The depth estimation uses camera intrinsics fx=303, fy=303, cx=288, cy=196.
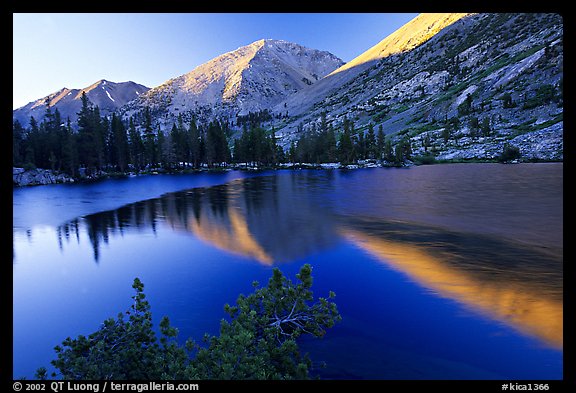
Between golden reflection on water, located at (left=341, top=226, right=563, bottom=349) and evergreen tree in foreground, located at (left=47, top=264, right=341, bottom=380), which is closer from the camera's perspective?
evergreen tree in foreground, located at (left=47, top=264, right=341, bottom=380)

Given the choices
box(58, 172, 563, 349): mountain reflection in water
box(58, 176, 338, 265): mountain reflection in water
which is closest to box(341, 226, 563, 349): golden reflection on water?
box(58, 172, 563, 349): mountain reflection in water

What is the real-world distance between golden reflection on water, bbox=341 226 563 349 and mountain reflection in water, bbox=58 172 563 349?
0.04 meters

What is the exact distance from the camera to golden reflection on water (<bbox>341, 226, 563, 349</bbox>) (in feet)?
38.0

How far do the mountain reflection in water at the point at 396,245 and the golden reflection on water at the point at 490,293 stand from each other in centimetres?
4

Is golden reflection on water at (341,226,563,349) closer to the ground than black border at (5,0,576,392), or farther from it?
closer to the ground

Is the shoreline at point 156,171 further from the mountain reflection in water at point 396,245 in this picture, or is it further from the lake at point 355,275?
the mountain reflection in water at point 396,245

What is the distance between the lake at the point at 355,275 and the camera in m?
10.4

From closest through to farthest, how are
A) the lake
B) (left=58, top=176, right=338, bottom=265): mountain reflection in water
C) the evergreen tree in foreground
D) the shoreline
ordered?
the evergreen tree in foreground → the lake → (left=58, top=176, right=338, bottom=265): mountain reflection in water → the shoreline

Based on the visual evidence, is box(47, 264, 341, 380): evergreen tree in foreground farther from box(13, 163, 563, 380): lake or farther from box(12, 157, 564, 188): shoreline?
box(12, 157, 564, 188): shoreline

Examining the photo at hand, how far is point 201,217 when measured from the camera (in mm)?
37500
